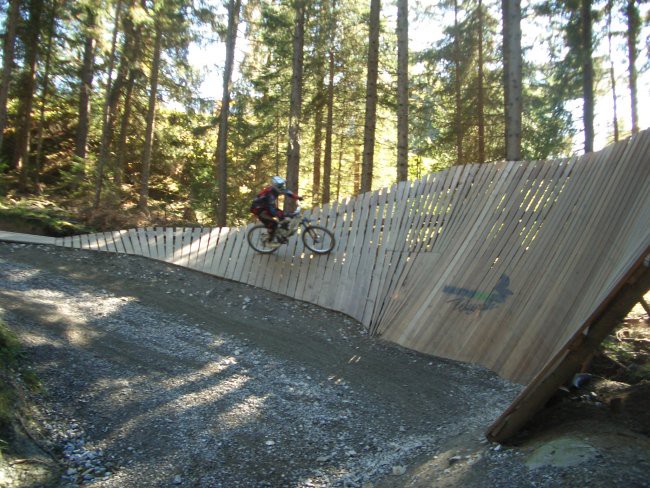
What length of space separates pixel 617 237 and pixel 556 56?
13.5m

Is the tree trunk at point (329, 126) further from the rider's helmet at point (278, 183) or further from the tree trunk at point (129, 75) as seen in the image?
the rider's helmet at point (278, 183)

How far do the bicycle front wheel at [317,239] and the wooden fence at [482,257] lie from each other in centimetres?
16

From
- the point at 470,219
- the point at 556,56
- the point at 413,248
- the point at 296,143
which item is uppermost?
the point at 556,56

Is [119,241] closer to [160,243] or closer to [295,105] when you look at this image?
[160,243]

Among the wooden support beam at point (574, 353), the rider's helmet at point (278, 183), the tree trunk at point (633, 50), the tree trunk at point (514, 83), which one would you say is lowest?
the wooden support beam at point (574, 353)

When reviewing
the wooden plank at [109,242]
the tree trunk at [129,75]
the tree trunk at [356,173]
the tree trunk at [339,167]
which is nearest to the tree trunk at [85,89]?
the tree trunk at [129,75]

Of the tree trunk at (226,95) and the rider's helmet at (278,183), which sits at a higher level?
the tree trunk at (226,95)

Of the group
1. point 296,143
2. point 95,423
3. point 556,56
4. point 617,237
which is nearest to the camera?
point 95,423

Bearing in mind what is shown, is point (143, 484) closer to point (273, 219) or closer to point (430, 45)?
point (273, 219)

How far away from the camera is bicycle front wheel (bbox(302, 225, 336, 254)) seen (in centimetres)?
916

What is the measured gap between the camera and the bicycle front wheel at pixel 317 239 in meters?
9.16

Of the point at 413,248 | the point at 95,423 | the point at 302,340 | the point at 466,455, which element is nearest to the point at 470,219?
the point at 413,248

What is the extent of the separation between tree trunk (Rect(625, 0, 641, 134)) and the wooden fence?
10278mm

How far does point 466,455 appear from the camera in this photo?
401 centimetres
